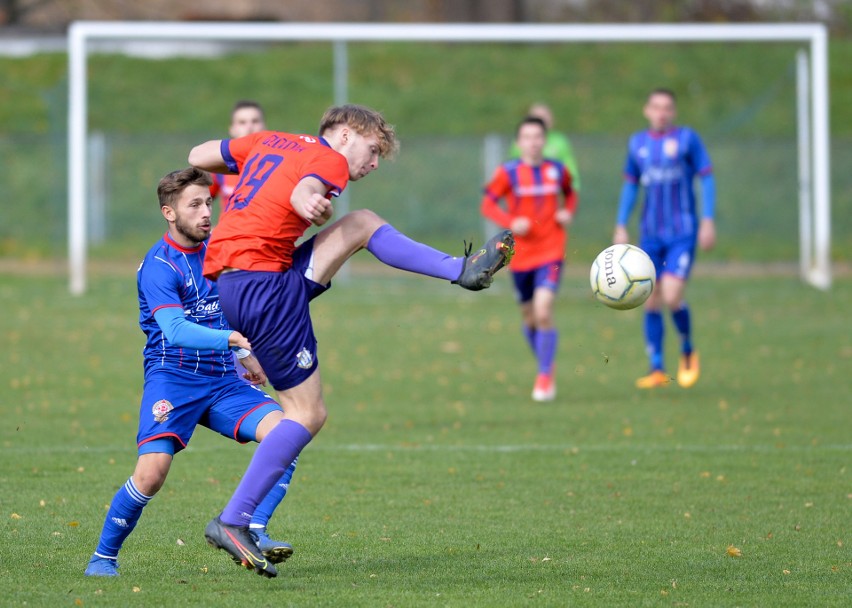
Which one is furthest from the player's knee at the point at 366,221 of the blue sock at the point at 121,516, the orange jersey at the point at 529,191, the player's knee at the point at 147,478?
the orange jersey at the point at 529,191

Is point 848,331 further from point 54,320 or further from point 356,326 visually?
point 54,320

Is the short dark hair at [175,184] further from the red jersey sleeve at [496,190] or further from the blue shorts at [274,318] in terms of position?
the red jersey sleeve at [496,190]

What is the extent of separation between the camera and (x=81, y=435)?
28.9ft

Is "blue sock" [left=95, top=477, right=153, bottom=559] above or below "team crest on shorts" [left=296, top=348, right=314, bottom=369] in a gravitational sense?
below

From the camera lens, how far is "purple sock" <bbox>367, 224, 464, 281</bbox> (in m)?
5.09

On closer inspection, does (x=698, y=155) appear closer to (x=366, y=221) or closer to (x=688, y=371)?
(x=688, y=371)

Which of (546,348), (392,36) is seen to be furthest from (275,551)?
(392,36)

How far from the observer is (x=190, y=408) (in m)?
5.35

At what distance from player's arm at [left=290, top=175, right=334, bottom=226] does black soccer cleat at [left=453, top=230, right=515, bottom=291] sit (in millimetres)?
571

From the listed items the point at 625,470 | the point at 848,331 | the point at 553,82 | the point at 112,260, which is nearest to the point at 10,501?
the point at 625,470

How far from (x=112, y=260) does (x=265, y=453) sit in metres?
18.0

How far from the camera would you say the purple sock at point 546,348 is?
Result: 35.0 feet

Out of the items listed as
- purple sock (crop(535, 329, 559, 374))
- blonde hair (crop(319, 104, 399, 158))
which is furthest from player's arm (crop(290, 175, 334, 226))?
purple sock (crop(535, 329, 559, 374))

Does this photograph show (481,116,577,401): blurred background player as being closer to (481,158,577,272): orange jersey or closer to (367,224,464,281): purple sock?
(481,158,577,272): orange jersey
